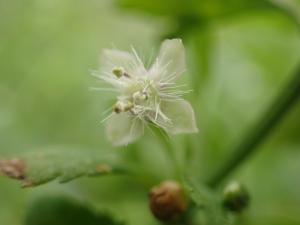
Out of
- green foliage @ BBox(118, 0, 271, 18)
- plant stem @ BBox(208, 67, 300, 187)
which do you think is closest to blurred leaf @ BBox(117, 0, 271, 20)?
green foliage @ BBox(118, 0, 271, 18)

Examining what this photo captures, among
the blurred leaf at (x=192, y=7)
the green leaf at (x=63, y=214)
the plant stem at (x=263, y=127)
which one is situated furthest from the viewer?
the blurred leaf at (x=192, y=7)

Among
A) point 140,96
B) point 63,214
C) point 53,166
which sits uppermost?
point 140,96

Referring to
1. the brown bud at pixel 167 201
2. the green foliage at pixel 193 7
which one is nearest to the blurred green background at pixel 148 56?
the green foliage at pixel 193 7

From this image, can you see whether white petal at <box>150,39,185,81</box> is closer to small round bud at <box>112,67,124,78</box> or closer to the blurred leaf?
small round bud at <box>112,67,124,78</box>

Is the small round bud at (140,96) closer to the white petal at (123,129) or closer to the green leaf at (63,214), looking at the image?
the white petal at (123,129)

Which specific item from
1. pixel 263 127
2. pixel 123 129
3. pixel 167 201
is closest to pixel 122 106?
pixel 123 129

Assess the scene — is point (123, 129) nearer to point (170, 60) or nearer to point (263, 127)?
point (170, 60)
